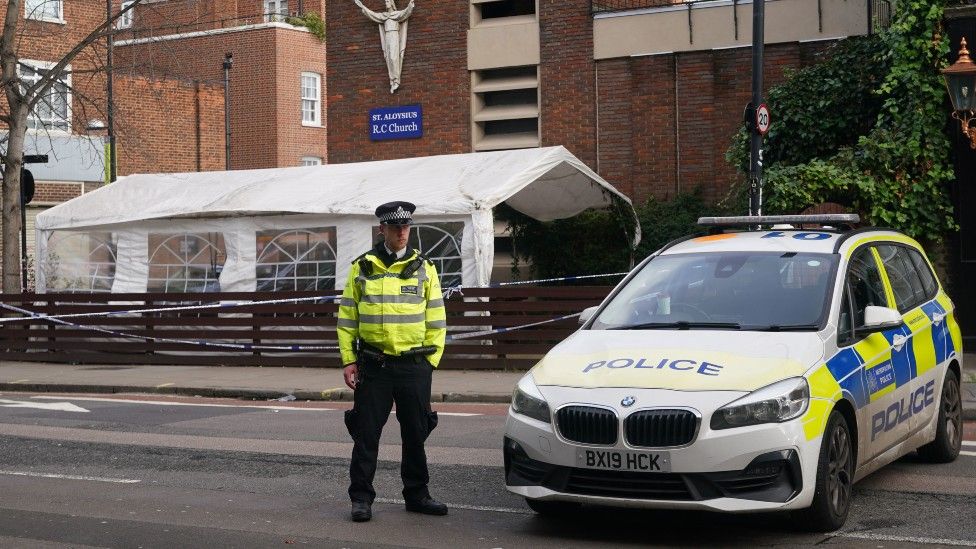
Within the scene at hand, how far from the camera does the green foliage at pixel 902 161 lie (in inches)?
698

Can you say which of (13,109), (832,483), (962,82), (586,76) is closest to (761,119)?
(962,82)

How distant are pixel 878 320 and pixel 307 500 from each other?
12.6 feet

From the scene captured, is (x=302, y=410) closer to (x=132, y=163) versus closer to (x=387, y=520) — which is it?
(x=387, y=520)

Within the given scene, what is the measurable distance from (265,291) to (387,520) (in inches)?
497

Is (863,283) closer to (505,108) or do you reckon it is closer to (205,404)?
(205,404)

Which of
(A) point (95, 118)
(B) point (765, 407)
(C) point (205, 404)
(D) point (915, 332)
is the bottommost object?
(C) point (205, 404)

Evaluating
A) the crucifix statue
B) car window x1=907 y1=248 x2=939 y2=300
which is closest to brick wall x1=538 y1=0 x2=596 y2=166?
the crucifix statue

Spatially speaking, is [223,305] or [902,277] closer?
[902,277]

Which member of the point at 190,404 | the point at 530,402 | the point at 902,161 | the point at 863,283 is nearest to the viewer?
the point at 530,402

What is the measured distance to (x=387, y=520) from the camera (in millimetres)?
8109

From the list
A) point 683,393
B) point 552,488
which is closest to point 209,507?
point 552,488

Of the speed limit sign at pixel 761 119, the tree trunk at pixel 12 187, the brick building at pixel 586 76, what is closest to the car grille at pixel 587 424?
the speed limit sign at pixel 761 119

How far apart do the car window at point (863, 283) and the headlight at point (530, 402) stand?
81.6 inches

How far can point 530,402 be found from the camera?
744 centimetres
